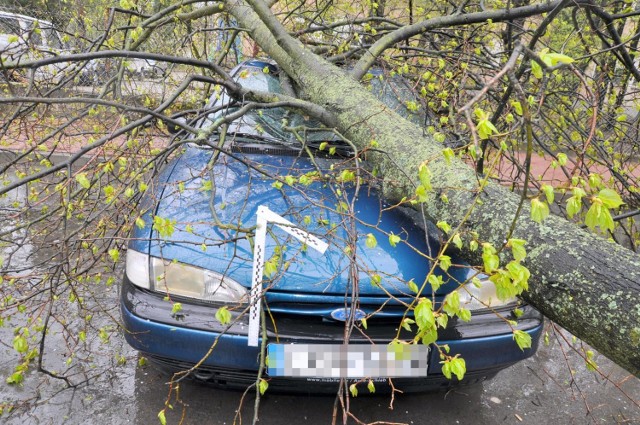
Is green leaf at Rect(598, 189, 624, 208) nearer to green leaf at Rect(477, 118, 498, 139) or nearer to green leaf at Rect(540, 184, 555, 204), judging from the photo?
green leaf at Rect(540, 184, 555, 204)

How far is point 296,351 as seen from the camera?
6.48ft

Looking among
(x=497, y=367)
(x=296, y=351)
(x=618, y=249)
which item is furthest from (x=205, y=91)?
(x=618, y=249)

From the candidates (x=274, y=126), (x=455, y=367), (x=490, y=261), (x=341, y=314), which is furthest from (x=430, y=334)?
(x=274, y=126)

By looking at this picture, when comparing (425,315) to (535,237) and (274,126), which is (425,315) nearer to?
(535,237)

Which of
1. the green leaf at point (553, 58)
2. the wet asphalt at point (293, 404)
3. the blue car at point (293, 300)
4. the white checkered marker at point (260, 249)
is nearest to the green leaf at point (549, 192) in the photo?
the green leaf at point (553, 58)

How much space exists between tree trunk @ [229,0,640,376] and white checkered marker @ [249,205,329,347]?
1.51 feet

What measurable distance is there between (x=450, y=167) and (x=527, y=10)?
4.66 feet

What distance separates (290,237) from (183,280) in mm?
512

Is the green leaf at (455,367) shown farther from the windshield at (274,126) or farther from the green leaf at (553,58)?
the windshield at (274,126)

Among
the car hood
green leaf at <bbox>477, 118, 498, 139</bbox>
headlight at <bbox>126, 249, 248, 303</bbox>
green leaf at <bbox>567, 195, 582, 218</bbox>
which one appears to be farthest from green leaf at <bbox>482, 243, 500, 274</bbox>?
headlight at <bbox>126, 249, 248, 303</bbox>

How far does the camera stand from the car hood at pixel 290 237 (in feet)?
6.53

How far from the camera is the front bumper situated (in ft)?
6.61

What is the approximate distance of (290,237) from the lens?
2.08 m

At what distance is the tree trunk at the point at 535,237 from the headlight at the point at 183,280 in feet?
2.83
